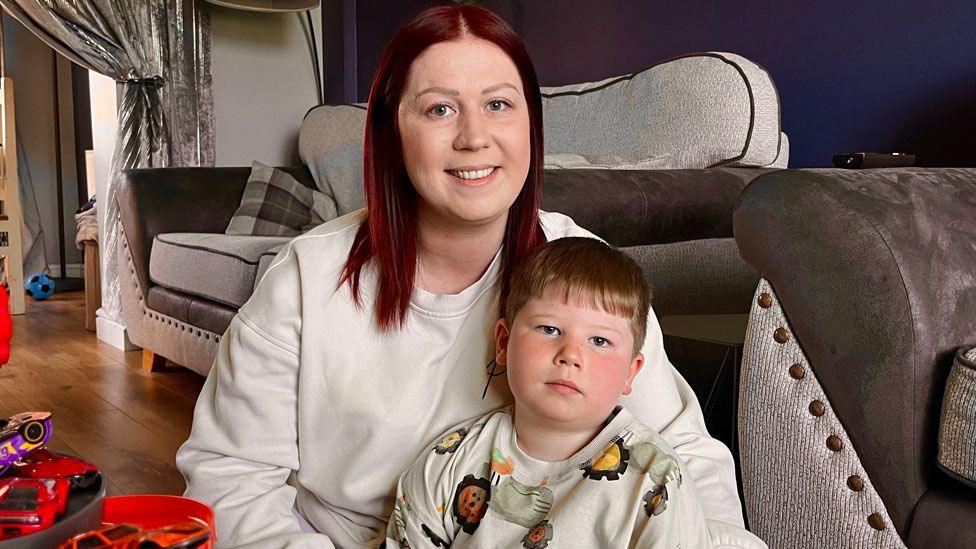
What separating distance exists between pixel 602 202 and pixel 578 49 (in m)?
2.20

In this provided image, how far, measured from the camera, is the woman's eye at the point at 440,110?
0.99 m

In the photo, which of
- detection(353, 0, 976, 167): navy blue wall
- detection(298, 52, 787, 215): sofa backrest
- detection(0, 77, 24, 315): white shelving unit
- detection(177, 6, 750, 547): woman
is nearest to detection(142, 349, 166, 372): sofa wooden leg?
detection(298, 52, 787, 215): sofa backrest

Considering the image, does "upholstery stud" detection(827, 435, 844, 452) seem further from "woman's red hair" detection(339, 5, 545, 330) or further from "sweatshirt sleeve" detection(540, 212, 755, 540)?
"woman's red hair" detection(339, 5, 545, 330)

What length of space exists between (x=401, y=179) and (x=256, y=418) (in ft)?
1.07

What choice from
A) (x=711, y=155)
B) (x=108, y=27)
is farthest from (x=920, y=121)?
(x=108, y=27)

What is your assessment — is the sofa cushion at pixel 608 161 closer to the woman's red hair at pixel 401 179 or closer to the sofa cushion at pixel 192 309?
the woman's red hair at pixel 401 179

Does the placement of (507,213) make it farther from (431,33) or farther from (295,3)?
(295,3)

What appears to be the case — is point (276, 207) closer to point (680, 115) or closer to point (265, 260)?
point (265, 260)

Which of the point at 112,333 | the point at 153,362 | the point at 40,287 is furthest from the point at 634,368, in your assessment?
the point at 40,287

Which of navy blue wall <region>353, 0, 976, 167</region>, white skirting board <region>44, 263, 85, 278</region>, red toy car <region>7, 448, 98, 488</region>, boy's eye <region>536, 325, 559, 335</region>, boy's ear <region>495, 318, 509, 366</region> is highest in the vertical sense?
navy blue wall <region>353, 0, 976, 167</region>

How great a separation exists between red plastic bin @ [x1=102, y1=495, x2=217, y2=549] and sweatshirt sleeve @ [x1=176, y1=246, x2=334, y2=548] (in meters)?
0.26

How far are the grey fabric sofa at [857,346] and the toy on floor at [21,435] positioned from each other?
33.4 inches

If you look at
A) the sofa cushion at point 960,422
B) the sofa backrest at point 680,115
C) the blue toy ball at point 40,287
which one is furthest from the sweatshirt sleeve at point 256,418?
the blue toy ball at point 40,287

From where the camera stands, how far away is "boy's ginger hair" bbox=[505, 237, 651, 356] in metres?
0.93
